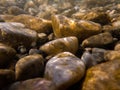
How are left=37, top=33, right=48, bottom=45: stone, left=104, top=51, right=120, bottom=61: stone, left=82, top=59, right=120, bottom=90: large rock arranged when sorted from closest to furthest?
left=82, top=59, right=120, bottom=90: large rock < left=104, top=51, right=120, bottom=61: stone < left=37, top=33, right=48, bottom=45: stone

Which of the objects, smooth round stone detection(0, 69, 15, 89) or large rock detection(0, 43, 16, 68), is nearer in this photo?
smooth round stone detection(0, 69, 15, 89)

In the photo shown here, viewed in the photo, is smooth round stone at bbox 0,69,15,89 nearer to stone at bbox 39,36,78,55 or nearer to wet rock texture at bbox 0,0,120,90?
wet rock texture at bbox 0,0,120,90

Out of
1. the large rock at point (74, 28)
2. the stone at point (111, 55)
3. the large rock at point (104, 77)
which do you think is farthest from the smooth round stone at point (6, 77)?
the large rock at point (74, 28)

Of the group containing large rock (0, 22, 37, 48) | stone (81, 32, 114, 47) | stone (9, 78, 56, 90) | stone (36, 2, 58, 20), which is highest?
large rock (0, 22, 37, 48)

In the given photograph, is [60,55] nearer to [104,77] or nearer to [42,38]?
[104,77]

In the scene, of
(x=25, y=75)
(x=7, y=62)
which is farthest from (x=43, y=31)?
(x=25, y=75)

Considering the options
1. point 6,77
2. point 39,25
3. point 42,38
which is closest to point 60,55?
point 6,77

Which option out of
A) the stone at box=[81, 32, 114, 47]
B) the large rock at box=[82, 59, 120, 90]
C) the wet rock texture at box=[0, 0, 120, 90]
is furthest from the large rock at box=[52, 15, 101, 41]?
the large rock at box=[82, 59, 120, 90]
